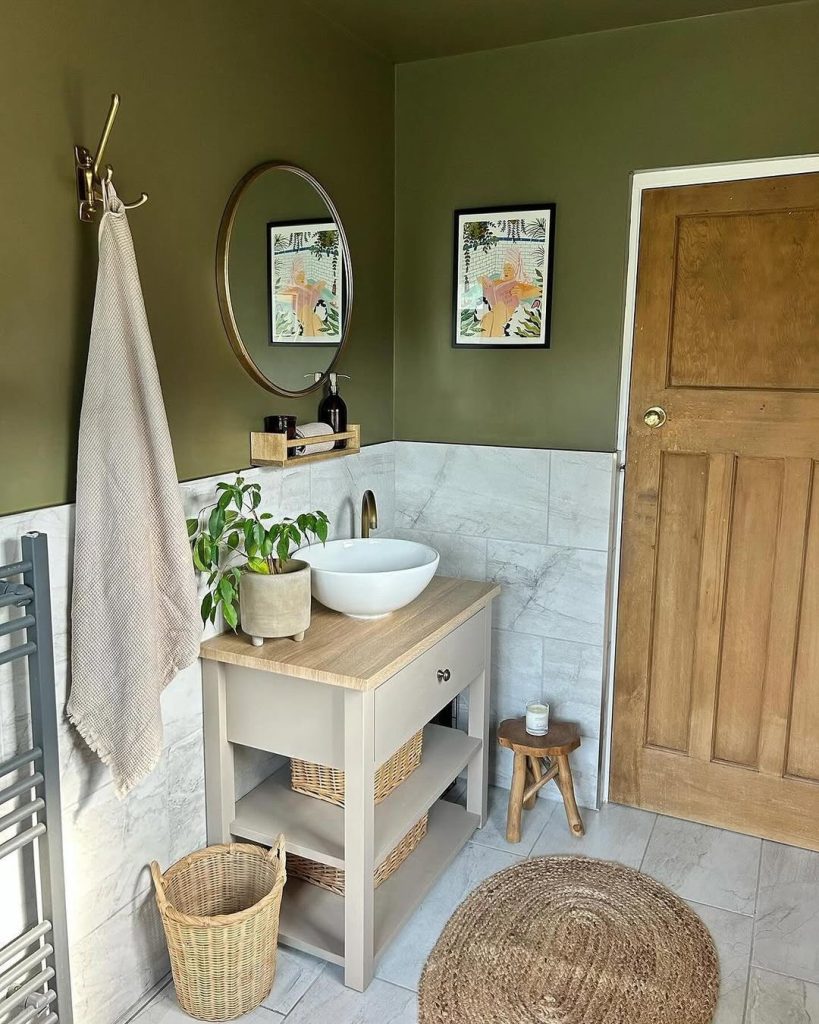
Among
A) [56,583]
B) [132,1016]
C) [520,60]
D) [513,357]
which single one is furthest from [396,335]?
[132,1016]

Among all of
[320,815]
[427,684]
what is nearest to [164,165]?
[427,684]

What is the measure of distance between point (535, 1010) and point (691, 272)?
6.51ft

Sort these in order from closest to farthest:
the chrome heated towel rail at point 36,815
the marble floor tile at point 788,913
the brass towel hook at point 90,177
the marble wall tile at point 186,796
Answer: the chrome heated towel rail at point 36,815 < the brass towel hook at point 90,177 < the marble wall tile at point 186,796 < the marble floor tile at point 788,913

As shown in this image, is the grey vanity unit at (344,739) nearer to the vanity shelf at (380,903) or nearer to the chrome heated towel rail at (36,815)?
the vanity shelf at (380,903)

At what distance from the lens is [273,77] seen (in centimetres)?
218

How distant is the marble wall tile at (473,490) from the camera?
2.74 meters

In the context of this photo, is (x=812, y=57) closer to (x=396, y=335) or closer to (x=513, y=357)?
(x=513, y=357)

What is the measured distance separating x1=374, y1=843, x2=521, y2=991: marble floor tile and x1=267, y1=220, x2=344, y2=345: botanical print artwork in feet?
5.13

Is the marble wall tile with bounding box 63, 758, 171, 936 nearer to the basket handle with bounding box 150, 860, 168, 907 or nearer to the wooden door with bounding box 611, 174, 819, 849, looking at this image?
the basket handle with bounding box 150, 860, 168, 907

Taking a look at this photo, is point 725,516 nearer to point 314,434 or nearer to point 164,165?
point 314,434

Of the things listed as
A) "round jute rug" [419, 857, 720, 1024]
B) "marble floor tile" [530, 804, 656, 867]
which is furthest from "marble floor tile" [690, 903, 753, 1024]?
"marble floor tile" [530, 804, 656, 867]

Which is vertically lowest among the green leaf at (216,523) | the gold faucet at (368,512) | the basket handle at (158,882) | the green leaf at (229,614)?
the basket handle at (158,882)

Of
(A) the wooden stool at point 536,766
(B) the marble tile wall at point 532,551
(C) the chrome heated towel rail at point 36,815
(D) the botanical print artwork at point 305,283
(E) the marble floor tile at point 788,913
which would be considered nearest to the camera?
(C) the chrome heated towel rail at point 36,815

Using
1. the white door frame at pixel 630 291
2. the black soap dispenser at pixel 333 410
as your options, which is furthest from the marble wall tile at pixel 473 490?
the black soap dispenser at pixel 333 410
